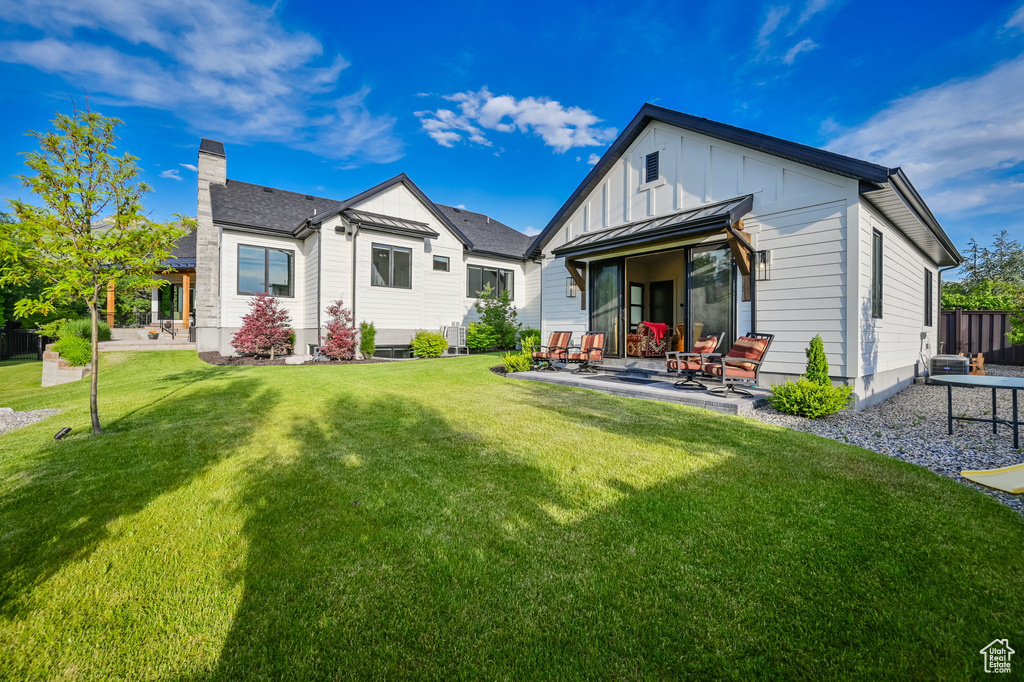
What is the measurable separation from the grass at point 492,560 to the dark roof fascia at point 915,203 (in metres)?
5.16

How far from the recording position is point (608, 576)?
2180mm

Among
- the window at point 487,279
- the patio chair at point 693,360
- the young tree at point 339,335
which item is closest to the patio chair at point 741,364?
the patio chair at point 693,360

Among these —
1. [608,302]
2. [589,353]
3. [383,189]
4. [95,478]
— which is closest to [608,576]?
[95,478]

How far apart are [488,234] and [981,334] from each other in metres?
18.8

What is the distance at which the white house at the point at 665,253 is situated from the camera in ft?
22.8

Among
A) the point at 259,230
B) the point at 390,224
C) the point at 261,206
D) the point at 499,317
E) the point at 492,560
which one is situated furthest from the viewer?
the point at 499,317

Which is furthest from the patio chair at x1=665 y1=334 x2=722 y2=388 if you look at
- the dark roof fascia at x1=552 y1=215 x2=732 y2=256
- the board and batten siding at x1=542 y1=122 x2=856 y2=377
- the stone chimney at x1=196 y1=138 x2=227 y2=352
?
the stone chimney at x1=196 y1=138 x2=227 y2=352

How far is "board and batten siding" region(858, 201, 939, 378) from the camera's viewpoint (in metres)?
6.94

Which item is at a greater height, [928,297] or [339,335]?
[928,297]

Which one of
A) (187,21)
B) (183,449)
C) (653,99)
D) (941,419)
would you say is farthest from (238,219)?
(941,419)

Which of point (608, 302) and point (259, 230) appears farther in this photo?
→ point (259, 230)

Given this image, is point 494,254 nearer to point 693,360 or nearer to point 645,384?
point 645,384

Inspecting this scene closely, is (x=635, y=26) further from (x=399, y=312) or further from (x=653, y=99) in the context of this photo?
(x=399, y=312)

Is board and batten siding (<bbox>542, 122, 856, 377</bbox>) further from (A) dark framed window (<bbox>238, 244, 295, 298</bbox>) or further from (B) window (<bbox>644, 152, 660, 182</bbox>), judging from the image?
(A) dark framed window (<bbox>238, 244, 295, 298</bbox>)
